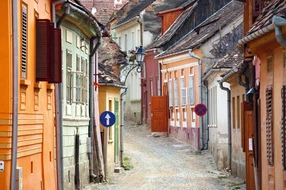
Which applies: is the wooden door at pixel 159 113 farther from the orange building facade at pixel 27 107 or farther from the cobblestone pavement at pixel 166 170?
the orange building facade at pixel 27 107

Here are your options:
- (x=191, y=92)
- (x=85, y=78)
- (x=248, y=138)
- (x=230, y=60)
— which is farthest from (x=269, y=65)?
(x=191, y=92)

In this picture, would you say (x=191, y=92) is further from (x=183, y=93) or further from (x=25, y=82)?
Result: (x=25, y=82)

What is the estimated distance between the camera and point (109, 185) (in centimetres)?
2859

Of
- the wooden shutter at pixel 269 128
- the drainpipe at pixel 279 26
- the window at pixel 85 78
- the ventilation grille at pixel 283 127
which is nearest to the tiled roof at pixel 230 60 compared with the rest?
the window at pixel 85 78

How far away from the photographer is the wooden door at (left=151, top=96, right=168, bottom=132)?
5206cm

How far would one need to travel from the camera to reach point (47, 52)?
1758cm

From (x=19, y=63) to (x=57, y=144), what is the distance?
5052 mm

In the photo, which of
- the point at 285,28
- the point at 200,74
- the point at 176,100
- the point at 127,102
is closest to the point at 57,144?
the point at 285,28

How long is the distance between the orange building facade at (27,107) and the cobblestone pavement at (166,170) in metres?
8.28

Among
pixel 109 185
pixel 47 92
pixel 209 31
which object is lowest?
pixel 109 185

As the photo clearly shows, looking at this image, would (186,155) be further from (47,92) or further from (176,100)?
(47,92)

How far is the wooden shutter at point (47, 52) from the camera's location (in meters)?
17.5

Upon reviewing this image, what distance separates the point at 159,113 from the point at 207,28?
27.1 feet

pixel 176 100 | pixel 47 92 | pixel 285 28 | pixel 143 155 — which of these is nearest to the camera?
pixel 285 28
